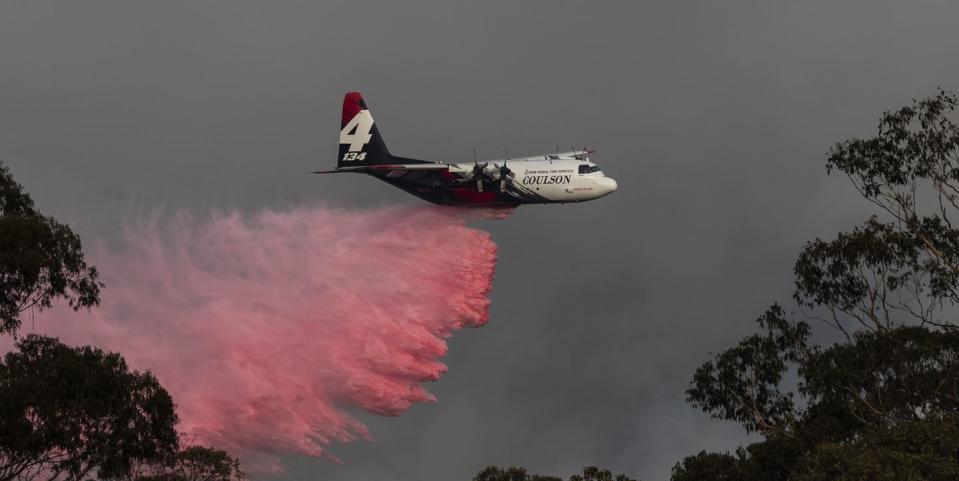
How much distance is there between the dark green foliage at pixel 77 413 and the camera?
52.6 m

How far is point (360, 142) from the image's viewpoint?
7750 cm

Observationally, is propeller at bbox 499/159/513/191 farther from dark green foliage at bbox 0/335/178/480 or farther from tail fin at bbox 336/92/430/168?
dark green foliage at bbox 0/335/178/480

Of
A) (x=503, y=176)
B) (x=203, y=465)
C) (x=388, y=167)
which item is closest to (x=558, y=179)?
(x=503, y=176)

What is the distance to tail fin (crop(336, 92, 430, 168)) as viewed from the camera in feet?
252

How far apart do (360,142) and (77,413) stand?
28.4 metres

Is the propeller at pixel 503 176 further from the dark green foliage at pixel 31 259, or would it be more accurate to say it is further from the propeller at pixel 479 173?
the dark green foliage at pixel 31 259

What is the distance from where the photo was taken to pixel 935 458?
46.7 m

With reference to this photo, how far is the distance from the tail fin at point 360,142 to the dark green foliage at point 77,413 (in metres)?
23.9

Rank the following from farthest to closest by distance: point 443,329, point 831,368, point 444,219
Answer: point 444,219
point 443,329
point 831,368

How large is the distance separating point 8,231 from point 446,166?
24.5 meters

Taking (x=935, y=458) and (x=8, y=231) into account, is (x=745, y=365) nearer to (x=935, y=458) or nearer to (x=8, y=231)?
(x=935, y=458)

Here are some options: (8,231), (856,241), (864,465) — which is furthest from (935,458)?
(8,231)

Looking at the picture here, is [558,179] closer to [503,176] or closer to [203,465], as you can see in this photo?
[503,176]

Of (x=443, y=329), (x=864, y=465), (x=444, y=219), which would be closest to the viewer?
(x=864, y=465)
